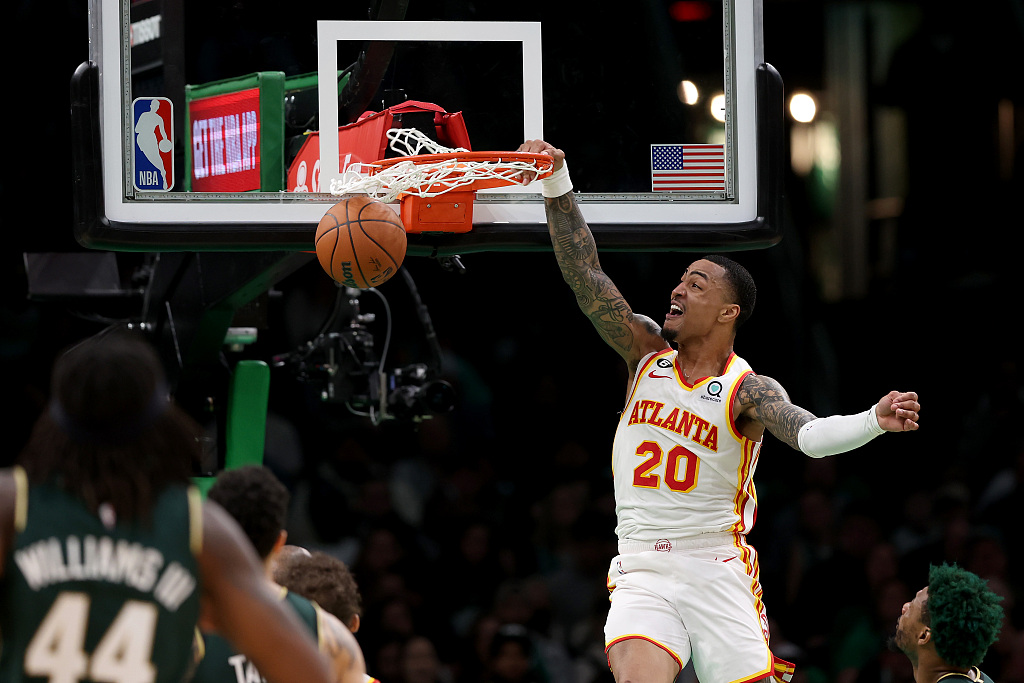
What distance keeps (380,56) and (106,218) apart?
120 centimetres

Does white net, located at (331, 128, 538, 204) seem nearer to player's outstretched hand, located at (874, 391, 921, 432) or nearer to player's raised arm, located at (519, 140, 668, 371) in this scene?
player's raised arm, located at (519, 140, 668, 371)

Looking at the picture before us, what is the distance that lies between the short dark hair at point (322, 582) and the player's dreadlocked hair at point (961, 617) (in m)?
1.86

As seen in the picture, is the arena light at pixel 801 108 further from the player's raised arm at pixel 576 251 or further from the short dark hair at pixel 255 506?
the short dark hair at pixel 255 506

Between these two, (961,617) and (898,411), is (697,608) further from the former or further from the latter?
(898,411)

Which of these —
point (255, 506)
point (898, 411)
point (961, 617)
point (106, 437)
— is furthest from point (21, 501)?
point (961, 617)

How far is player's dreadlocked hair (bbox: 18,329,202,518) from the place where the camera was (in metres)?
2.25

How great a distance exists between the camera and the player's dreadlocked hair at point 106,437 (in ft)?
7.37

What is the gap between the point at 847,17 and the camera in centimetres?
961

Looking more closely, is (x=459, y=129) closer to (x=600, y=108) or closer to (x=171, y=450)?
(x=600, y=108)

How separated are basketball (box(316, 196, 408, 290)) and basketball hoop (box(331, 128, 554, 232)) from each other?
0.17 metres

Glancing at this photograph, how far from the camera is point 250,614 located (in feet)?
7.36

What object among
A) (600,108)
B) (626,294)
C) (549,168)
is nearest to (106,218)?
(549,168)

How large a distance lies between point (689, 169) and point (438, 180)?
3.48ft

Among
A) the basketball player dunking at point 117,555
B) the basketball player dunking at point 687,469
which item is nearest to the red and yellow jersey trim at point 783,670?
the basketball player dunking at point 687,469
